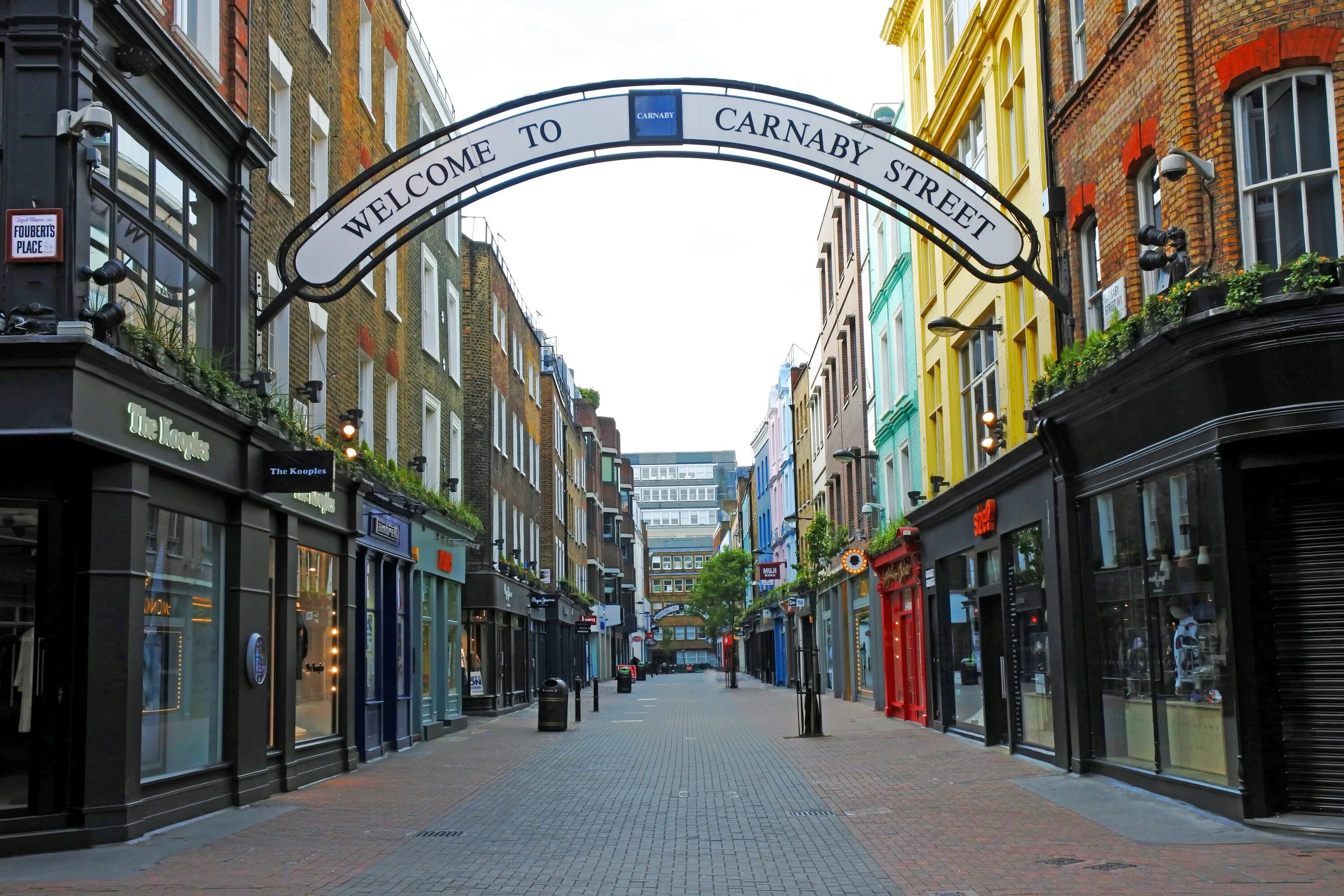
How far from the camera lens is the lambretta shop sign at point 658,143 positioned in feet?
48.0

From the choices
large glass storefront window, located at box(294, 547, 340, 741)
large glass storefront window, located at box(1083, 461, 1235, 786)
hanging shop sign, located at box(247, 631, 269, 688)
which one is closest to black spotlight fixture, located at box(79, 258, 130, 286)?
hanging shop sign, located at box(247, 631, 269, 688)

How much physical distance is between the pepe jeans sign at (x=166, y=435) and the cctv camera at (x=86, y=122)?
234cm

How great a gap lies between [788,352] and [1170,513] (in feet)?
165

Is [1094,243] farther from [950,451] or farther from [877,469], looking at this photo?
[877,469]

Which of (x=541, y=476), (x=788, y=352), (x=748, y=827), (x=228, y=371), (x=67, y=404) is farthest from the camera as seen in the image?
(x=788, y=352)

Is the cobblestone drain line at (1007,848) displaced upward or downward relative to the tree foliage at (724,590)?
downward

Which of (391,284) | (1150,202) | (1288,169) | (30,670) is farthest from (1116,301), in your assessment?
(391,284)

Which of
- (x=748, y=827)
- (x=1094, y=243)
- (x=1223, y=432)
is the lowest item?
(x=748, y=827)

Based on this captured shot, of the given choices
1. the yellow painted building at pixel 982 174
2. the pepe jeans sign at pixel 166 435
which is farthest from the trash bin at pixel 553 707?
the pepe jeans sign at pixel 166 435

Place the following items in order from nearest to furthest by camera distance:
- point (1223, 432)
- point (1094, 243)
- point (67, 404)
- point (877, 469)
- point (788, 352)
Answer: point (67, 404) → point (1223, 432) → point (1094, 243) → point (877, 469) → point (788, 352)

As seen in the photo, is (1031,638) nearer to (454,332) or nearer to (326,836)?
(326,836)

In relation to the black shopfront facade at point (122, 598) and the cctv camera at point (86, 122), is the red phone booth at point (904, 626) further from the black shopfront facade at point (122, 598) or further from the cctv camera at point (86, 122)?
the cctv camera at point (86, 122)

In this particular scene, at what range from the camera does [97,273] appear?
1166 centimetres

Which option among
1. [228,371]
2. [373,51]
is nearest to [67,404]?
[228,371]
